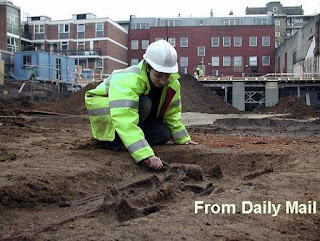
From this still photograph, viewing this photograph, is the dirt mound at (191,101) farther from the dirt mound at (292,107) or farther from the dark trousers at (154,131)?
the dark trousers at (154,131)

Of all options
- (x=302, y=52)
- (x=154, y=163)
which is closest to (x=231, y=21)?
(x=302, y=52)

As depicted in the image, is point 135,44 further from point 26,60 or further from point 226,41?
point 26,60

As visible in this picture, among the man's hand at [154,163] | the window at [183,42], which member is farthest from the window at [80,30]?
the man's hand at [154,163]

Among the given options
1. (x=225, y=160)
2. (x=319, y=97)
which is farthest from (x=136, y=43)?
(x=225, y=160)

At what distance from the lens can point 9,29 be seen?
160 feet

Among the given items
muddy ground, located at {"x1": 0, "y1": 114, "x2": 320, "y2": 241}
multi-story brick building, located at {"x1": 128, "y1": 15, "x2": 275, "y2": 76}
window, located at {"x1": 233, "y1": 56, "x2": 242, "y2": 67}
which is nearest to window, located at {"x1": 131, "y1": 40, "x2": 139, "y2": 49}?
multi-story brick building, located at {"x1": 128, "y1": 15, "x2": 275, "y2": 76}

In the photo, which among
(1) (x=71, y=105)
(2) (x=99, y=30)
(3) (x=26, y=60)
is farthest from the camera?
A: (2) (x=99, y=30)

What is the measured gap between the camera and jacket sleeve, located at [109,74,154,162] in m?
4.89

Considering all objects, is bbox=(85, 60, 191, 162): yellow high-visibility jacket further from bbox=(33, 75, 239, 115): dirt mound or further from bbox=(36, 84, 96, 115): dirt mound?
bbox=(36, 84, 96, 115): dirt mound

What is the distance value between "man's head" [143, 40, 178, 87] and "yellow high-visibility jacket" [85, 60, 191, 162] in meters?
0.13

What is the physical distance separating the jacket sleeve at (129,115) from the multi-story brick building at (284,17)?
76425mm

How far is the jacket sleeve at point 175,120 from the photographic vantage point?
6086mm

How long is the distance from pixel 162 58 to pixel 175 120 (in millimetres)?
1283

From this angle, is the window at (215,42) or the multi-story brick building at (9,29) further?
the window at (215,42)
